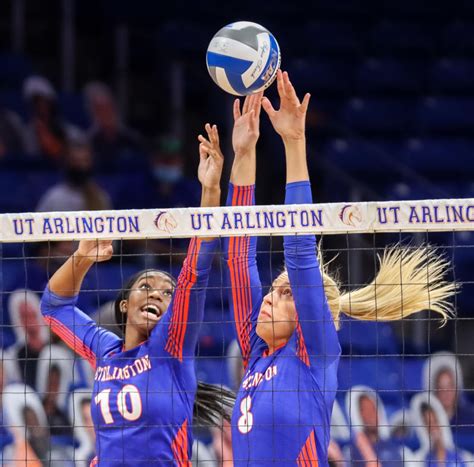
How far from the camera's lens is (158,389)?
525 cm

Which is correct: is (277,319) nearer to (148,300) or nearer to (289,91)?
(148,300)

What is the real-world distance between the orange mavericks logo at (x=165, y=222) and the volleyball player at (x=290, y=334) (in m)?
0.30

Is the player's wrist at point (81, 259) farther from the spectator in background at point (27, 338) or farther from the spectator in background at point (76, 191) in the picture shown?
the spectator in background at point (76, 191)

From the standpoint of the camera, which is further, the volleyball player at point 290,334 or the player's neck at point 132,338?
the player's neck at point 132,338

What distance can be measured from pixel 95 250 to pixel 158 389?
2.37ft

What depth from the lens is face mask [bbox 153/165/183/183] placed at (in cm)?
1081

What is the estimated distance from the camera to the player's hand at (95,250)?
18.1 feet

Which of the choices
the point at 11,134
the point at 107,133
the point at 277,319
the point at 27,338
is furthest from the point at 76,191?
the point at 277,319

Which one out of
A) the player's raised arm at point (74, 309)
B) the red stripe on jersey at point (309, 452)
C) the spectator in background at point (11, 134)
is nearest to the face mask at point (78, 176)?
the spectator in background at point (11, 134)

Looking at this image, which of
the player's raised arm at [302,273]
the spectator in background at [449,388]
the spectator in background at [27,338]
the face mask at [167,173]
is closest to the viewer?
the player's raised arm at [302,273]

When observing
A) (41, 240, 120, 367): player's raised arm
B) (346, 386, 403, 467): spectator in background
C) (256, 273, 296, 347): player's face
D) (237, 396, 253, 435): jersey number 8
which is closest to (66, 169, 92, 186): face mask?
(346, 386, 403, 467): spectator in background

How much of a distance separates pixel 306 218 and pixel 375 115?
773 cm

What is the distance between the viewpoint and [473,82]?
1309 centimetres

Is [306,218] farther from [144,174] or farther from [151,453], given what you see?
[144,174]
